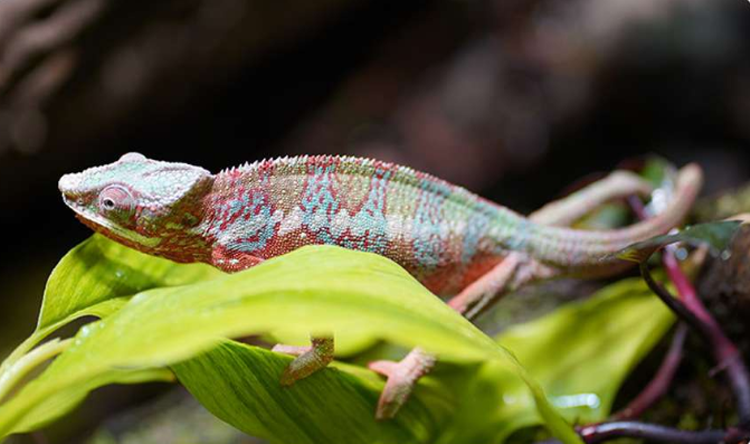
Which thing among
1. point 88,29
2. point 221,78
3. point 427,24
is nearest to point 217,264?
point 88,29

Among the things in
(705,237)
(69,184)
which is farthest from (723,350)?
(69,184)

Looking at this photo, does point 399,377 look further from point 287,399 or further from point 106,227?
point 106,227

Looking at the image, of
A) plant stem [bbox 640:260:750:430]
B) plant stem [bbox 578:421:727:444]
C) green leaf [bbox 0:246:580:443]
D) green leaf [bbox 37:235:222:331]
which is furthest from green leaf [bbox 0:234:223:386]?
plant stem [bbox 640:260:750:430]

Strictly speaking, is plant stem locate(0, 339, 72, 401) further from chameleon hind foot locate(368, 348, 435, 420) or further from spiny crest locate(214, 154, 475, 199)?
chameleon hind foot locate(368, 348, 435, 420)

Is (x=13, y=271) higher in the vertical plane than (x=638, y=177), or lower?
lower

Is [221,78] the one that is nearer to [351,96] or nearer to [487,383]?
[351,96]

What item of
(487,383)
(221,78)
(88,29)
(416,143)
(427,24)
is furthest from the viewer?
(427,24)

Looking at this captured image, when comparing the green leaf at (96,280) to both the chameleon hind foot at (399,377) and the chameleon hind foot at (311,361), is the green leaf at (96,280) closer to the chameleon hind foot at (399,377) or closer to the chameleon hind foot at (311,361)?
the chameleon hind foot at (311,361)
